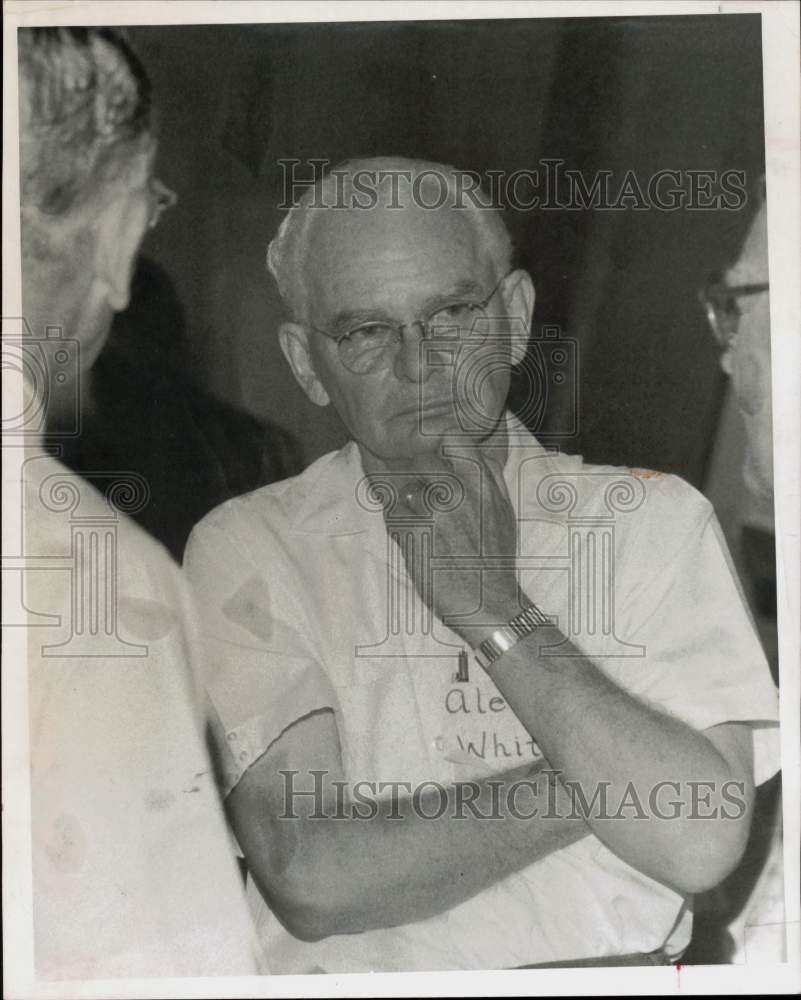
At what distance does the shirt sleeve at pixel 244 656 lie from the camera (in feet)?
5.49

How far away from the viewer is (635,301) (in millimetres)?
1693

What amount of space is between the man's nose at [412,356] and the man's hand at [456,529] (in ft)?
0.44

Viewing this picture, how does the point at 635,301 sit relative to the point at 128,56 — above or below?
below

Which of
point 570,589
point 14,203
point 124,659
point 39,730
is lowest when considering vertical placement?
point 39,730

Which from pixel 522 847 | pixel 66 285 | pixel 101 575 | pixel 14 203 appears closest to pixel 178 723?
pixel 101 575

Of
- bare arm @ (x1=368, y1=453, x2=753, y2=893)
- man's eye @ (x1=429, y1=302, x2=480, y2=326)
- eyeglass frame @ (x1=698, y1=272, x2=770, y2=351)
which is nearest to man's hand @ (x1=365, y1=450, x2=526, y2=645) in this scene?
bare arm @ (x1=368, y1=453, x2=753, y2=893)

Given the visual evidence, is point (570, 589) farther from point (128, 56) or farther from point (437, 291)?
point (128, 56)

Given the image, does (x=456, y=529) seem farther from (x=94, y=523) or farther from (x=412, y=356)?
(x=94, y=523)

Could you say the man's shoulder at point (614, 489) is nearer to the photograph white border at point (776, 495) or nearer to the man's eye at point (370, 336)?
the photograph white border at point (776, 495)

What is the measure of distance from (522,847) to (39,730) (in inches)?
31.9

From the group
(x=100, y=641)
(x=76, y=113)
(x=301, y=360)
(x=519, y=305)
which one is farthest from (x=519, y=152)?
(x=100, y=641)

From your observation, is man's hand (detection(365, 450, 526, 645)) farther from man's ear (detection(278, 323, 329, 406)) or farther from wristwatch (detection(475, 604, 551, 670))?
man's ear (detection(278, 323, 329, 406))

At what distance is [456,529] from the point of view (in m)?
1.69

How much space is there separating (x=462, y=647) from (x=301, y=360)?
1.74 ft
